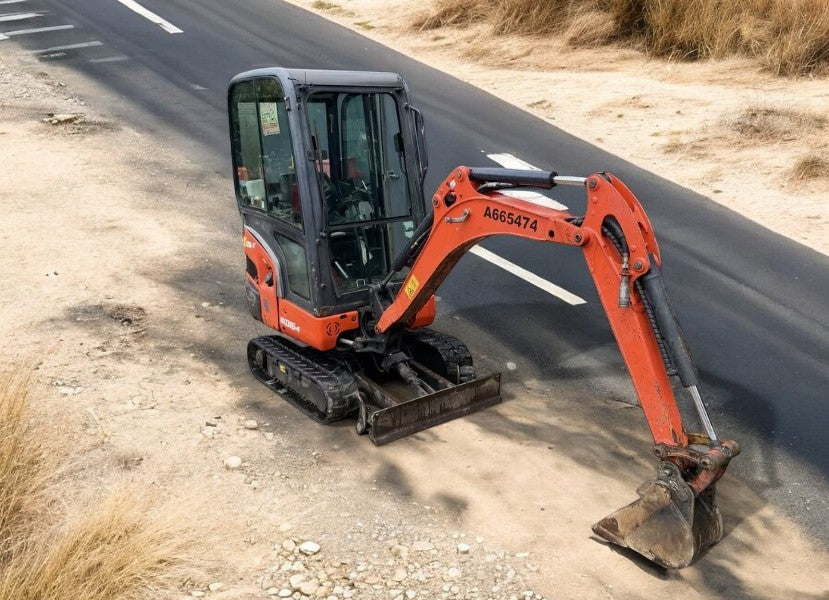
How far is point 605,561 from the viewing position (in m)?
7.22

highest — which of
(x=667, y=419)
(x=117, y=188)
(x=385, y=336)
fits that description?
(x=667, y=419)

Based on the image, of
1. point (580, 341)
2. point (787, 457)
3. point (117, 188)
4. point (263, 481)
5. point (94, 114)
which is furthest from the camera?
A: point (94, 114)

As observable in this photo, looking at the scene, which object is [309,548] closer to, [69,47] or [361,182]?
[361,182]

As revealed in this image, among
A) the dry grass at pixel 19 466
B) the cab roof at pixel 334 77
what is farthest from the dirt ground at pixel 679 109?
the dry grass at pixel 19 466

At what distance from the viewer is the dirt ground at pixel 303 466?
709 cm

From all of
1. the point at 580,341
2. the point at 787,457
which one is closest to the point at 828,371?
the point at 787,457

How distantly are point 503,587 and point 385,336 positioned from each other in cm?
286

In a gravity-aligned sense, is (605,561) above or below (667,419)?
below

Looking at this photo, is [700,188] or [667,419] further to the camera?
[700,188]

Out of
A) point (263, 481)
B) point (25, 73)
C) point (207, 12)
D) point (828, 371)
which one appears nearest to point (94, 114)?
point (25, 73)

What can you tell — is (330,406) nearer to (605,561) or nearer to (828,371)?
(605,561)

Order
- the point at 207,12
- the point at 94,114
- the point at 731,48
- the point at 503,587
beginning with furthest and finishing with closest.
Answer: the point at 207,12, the point at 731,48, the point at 94,114, the point at 503,587

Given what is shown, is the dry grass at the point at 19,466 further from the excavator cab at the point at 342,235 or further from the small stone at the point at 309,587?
the excavator cab at the point at 342,235

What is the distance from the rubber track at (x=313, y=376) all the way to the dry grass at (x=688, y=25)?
12.5m
